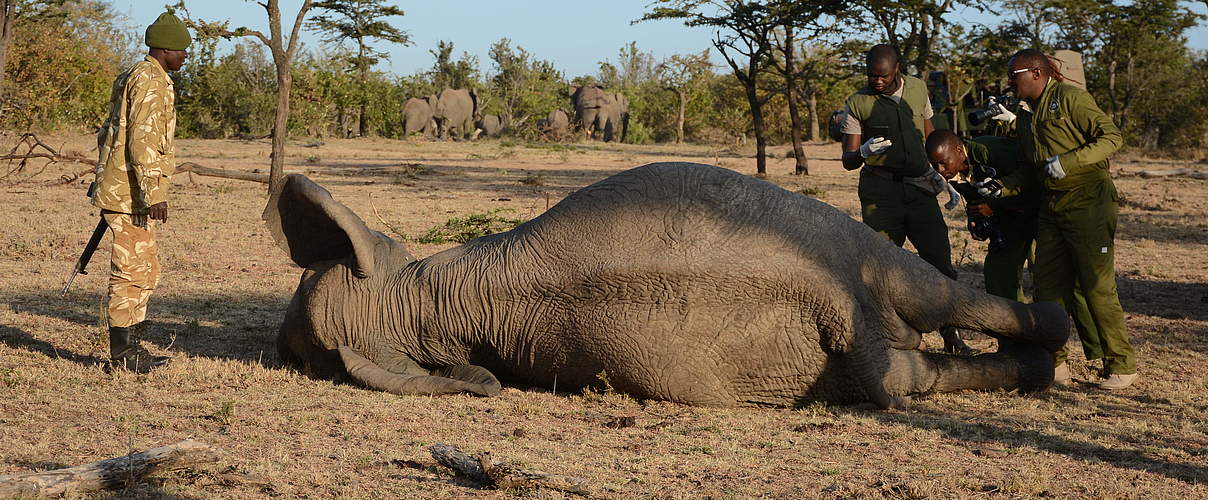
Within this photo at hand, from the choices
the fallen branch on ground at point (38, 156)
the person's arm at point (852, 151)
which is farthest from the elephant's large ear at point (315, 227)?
the fallen branch on ground at point (38, 156)

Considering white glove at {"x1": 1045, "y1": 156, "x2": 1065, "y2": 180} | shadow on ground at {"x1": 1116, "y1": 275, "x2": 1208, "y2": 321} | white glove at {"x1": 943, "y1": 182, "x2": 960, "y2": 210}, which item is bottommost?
shadow on ground at {"x1": 1116, "y1": 275, "x2": 1208, "y2": 321}

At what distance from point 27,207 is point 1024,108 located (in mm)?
12179

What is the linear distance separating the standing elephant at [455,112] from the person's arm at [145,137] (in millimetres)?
45528

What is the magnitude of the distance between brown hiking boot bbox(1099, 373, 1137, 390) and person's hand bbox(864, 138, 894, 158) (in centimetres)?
179

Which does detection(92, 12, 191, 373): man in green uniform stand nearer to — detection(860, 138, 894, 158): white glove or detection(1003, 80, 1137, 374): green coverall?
detection(860, 138, 894, 158): white glove

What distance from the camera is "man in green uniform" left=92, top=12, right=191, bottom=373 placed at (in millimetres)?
5805

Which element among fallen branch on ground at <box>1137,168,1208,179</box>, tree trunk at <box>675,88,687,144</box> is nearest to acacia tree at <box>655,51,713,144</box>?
tree trunk at <box>675,88,687,144</box>

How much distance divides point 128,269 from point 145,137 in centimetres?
72

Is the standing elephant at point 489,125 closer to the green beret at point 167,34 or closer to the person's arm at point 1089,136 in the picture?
the green beret at point 167,34

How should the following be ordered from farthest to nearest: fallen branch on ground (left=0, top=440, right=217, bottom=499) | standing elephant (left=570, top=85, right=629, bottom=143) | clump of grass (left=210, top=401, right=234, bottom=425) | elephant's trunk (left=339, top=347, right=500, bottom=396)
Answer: standing elephant (left=570, top=85, right=629, bottom=143) < elephant's trunk (left=339, top=347, right=500, bottom=396) < clump of grass (left=210, top=401, right=234, bottom=425) < fallen branch on ground (left=0, top=440, right=217, bottom=499)

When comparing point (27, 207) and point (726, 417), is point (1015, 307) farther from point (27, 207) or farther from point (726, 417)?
point (27, 207)

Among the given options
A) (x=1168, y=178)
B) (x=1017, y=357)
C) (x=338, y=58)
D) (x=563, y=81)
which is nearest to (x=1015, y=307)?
(x=1017, y=357)

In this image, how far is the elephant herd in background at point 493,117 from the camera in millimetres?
50125

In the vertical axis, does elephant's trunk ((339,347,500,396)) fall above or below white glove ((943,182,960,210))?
below
